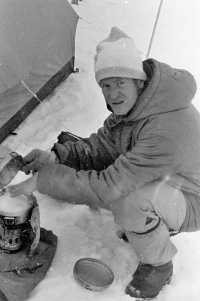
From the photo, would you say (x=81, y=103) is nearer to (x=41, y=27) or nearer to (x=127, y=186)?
(x=41, y=27)

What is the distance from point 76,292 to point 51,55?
8.32 feet

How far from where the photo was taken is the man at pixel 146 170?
1.93 metres

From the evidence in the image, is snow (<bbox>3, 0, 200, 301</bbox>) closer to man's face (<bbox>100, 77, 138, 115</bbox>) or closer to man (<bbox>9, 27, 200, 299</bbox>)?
man (<bbox>9, 27, 200, 299</bbox>)

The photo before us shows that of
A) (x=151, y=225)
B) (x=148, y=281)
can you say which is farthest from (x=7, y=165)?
(x=148, y=281)

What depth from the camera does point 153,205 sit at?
6.57ft

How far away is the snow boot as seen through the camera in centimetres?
213

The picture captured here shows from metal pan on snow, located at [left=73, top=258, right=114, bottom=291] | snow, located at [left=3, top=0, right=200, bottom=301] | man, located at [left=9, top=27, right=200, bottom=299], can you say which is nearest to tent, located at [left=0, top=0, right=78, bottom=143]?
snow, located at [left=3, top=0, right=200, bottom=301]

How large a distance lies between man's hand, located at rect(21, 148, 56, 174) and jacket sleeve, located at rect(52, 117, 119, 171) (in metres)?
0.16

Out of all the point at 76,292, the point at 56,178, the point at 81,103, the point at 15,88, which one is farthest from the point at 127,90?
the point at 81,103

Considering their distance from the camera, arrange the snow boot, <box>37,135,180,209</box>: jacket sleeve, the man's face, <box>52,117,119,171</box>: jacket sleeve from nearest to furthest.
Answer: <box>37,135,180,209</box>: jacket sleeve
the man's face
the snow boot
<box>52,117,119,171</box>: jacket sleeve

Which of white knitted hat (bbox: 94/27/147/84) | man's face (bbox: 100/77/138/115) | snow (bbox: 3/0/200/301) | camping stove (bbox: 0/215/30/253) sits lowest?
snow (bbox: 3/0/200/301)

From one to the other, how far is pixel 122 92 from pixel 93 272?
1.02 m

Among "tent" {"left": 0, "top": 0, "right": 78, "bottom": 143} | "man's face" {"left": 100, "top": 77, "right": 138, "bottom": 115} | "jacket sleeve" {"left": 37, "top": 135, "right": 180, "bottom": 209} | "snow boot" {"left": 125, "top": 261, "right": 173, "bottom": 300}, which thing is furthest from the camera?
"tent" {"left": 0, "top": 0, "right": 78, "bottom": 143}

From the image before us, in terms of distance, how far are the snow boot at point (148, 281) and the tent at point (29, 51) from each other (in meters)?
1.77
